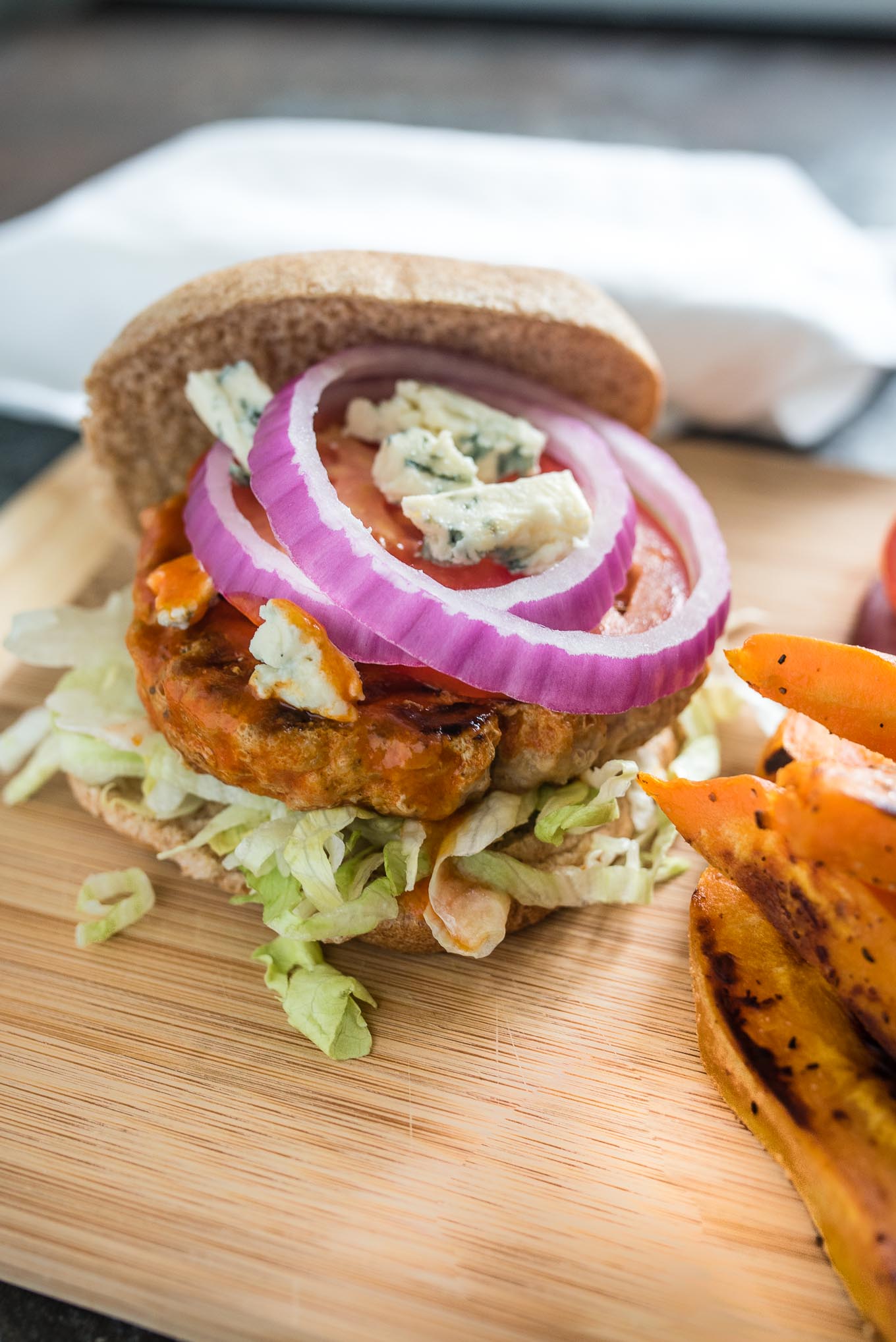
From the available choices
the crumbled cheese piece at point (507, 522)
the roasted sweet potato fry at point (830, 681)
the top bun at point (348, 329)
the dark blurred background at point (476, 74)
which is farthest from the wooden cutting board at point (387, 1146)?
the dark blurred background at point (476, 74)

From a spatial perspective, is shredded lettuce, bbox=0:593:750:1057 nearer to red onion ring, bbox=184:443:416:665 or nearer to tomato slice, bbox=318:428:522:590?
red onion ring, bbox=184:443:416:665

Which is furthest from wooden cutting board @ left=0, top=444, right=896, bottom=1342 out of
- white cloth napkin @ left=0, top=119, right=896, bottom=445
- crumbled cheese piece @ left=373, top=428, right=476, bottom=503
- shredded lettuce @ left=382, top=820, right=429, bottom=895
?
white cloth napkin @ left=0, top=119, right=896, bottom=445

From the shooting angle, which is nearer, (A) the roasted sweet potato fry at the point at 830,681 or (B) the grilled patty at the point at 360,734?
(A) the roasted sweet potato fry at the point at 830,681

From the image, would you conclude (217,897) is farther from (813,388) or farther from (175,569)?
(813,388)

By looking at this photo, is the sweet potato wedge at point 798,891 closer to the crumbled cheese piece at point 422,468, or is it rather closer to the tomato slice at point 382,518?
the tomato slice at point 382,518

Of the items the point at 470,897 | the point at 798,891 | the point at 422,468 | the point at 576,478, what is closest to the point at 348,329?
the point at 422,468

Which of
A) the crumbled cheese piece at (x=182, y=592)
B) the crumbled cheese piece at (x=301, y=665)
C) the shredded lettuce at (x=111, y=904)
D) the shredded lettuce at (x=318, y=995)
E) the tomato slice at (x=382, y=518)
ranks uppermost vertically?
the tomato slice at (x=382, y=518)
